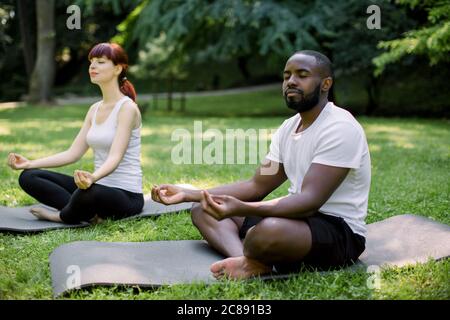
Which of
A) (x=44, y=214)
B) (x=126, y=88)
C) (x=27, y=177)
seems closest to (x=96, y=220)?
(x=44, y=214)

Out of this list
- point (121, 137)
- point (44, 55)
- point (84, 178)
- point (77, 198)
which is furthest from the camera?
point (44, 55)

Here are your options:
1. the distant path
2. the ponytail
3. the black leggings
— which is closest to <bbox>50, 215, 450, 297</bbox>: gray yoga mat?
the black leggings

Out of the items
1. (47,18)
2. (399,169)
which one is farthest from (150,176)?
(47,18)

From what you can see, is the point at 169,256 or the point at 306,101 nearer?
the point at 306,101

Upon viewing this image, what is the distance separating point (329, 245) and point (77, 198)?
6.74ft

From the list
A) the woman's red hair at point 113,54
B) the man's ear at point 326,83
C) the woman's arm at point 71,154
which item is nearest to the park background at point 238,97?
the woman's arm at point 71,154

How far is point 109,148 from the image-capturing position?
4504 mm

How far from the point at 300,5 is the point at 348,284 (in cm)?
1244

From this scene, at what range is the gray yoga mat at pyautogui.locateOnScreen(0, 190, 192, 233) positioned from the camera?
4184mm

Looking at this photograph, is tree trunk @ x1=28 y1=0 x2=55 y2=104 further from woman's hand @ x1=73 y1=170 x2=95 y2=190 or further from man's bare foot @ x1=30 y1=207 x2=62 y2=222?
woman's hand @ x1=73 y1=170 x2=95 y2=190

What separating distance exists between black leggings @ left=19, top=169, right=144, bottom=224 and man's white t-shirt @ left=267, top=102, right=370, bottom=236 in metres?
1.57

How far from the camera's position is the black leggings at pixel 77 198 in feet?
13.8

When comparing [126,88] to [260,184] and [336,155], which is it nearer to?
[260,184]

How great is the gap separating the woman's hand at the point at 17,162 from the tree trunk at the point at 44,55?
14045mm
